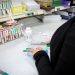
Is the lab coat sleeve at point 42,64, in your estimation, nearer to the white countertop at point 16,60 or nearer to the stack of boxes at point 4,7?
the white countertop at point 16,60

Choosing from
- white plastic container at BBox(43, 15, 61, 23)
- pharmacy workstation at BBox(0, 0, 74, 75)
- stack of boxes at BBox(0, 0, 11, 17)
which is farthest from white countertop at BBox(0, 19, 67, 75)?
white plastic container at BBox(43, 15, 61, 23)

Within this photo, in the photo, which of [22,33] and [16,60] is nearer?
[16,60]

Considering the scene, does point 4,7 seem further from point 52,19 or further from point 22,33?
point 52,19

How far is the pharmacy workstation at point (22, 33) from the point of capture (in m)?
1.20

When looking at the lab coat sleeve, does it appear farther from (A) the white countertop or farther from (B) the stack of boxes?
(B) the stack of boxes

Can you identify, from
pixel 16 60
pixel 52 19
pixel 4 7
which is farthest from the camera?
pixel 52 19

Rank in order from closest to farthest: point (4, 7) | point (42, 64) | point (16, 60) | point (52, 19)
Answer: point (42, 64)
point (16, 60)
point (4, 7)
point (52, 19)

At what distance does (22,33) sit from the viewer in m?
1.79

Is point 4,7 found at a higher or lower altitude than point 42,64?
higher

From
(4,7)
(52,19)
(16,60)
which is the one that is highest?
(4,7)

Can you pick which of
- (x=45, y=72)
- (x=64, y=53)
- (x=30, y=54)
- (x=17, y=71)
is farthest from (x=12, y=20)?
(x=64, y=53)

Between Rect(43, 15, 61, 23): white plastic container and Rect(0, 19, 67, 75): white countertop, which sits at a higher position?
Rect(43, 15, 61, 23): white plastic container

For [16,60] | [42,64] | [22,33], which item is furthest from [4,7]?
[42,64]

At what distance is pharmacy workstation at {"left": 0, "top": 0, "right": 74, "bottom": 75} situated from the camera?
1.20 meters
